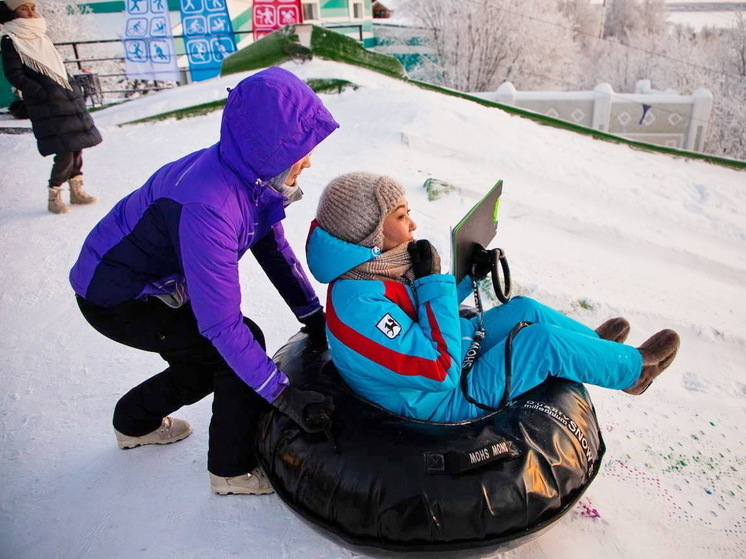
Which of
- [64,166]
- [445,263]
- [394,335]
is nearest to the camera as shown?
[394,335]

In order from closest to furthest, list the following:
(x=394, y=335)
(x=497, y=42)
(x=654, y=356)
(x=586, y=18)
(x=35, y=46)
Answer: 1. (x=394, y=335)
2. (x=654, y=356)
3. (x=35, y=46)
4. (x=497, y=42)
5. (x=586, y=18)

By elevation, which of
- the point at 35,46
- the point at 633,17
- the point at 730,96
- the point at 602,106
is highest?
the point at 35,46

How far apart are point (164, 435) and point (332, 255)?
3.70 ft

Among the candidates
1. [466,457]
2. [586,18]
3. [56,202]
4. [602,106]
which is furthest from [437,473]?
[586,18]

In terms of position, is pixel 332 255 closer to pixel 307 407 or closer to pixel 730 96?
pixel 307 407

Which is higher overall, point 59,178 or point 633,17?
point 633,17

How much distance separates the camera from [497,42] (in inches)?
741

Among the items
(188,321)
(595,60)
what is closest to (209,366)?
(188,321)

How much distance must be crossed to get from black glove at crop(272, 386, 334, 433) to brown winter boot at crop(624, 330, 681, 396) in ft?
3.49

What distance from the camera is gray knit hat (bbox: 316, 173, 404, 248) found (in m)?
1.67

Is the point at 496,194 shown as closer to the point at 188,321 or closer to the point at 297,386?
the point at 297,386

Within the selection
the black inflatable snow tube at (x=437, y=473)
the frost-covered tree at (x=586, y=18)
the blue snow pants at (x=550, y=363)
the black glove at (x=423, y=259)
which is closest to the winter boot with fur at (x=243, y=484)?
the black inflatable snow tube at (x=437, y=473)

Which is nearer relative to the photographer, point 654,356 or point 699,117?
point 654,356

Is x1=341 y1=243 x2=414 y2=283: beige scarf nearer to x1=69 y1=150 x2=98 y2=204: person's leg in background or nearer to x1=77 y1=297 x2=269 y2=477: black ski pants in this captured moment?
x1=77 y1=297 x2=269 y2=477: black ski pants
